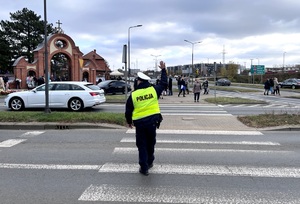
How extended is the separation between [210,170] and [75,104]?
11.0 metres

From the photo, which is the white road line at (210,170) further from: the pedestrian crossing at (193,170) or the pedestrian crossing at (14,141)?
the pedestrian crossing at (14,141)

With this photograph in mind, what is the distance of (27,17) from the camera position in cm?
6506

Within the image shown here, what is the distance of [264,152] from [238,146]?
760 mm

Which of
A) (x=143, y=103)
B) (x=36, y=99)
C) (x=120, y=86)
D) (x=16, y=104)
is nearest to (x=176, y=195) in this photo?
(x=143, y=103)

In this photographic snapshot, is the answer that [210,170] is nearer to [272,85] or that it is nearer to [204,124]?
[204,124]

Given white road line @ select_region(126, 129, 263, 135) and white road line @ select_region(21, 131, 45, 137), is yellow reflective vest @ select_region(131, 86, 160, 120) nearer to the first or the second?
white road line @ select_region(126, 129, 263, 135)

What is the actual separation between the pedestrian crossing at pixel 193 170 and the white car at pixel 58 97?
6.91 m

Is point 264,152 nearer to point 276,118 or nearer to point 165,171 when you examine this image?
point 165,171

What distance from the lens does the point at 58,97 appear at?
1544 centimetres

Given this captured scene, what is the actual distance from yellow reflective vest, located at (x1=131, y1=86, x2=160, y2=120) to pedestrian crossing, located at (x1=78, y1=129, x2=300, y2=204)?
1.04 m

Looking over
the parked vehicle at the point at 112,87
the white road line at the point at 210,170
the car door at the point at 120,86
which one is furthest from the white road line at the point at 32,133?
the car door at the point at 120,86

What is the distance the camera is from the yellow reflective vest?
17.7ft

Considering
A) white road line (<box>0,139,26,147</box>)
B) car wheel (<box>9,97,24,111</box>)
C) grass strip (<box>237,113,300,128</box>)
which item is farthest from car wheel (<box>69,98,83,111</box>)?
grass strip (<box>237,113,300,128</box>)

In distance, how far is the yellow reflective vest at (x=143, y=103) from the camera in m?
5.41
